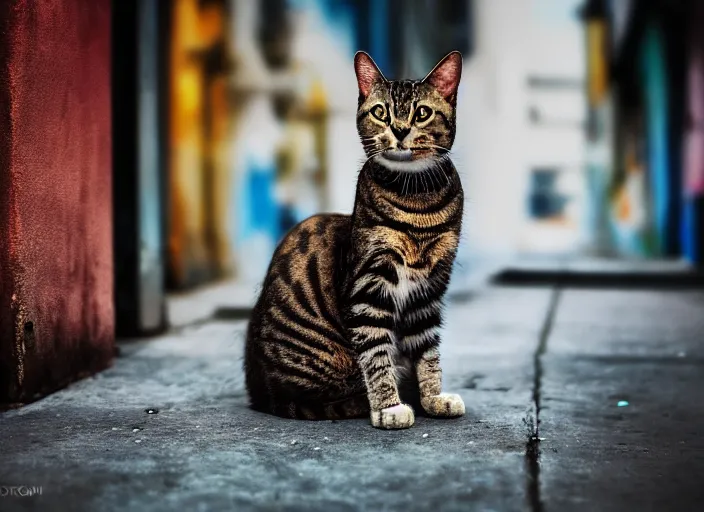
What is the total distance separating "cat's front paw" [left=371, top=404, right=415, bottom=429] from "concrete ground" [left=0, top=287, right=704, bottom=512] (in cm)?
4

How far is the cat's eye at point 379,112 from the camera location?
8.14 feet

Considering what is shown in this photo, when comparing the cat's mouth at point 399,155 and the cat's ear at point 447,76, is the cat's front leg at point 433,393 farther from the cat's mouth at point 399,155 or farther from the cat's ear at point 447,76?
the cat's ear at point 447,76

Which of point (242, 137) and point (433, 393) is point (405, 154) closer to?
point (433, 393)

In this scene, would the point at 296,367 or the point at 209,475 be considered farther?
the point at 296,367

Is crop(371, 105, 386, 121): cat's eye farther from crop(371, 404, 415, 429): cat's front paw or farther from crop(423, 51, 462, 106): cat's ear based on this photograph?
crop(371, 404, 415, 429): cat's front paw

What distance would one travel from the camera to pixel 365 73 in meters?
2.59

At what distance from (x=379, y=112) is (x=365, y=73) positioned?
18cm

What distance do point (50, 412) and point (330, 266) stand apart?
1080 mm

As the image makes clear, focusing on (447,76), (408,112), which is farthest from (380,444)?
(447,76)

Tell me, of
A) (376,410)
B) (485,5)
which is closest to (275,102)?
(376,410)

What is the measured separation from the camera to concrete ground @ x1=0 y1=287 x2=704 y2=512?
188 centimetres

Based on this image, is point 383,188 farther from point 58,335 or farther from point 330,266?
point 58,335

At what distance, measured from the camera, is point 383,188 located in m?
2.59

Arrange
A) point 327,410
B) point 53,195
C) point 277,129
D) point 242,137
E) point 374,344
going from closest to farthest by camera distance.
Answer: point 374,344
point 327,410
point 53,195
point 242,137
point 277,129
